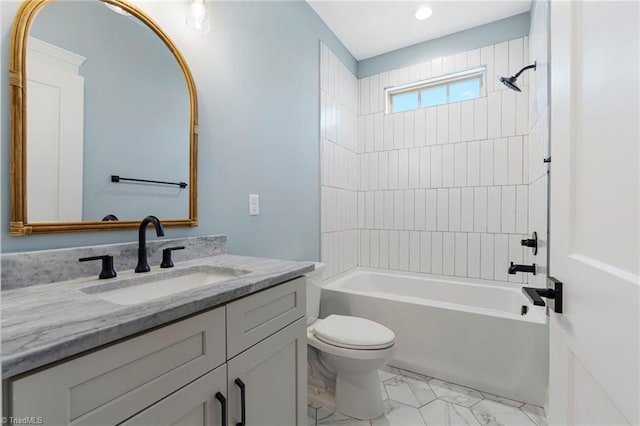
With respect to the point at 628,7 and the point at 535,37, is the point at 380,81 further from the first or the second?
the point at 628,7

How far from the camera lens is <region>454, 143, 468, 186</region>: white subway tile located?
257 cm

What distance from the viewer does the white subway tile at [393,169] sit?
288 cm

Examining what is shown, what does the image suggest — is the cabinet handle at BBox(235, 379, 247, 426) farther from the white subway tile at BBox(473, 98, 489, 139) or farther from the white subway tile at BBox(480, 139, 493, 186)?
the white subway tile at BBox(473, 98, 489, 139)

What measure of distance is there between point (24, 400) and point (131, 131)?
0.99 metres

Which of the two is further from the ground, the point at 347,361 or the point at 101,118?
the point at 101,118

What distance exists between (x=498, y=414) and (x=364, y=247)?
66.7 inches

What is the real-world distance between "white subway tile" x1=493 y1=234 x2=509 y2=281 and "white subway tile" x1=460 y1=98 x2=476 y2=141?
0.89 meters

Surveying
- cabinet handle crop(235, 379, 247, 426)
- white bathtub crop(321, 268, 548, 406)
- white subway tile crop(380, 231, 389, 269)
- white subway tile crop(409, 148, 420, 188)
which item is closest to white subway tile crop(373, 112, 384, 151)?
white subway tile crop(409, 148, 420, 188)

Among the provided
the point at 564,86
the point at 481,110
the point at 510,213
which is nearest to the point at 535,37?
the point at 481,110

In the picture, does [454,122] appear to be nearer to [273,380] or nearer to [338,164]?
[338,164]

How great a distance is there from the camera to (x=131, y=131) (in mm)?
1183

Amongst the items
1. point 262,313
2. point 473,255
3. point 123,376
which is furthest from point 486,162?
point 123,376

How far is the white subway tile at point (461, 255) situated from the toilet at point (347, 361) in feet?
4.13

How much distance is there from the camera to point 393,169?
2.89 meters
